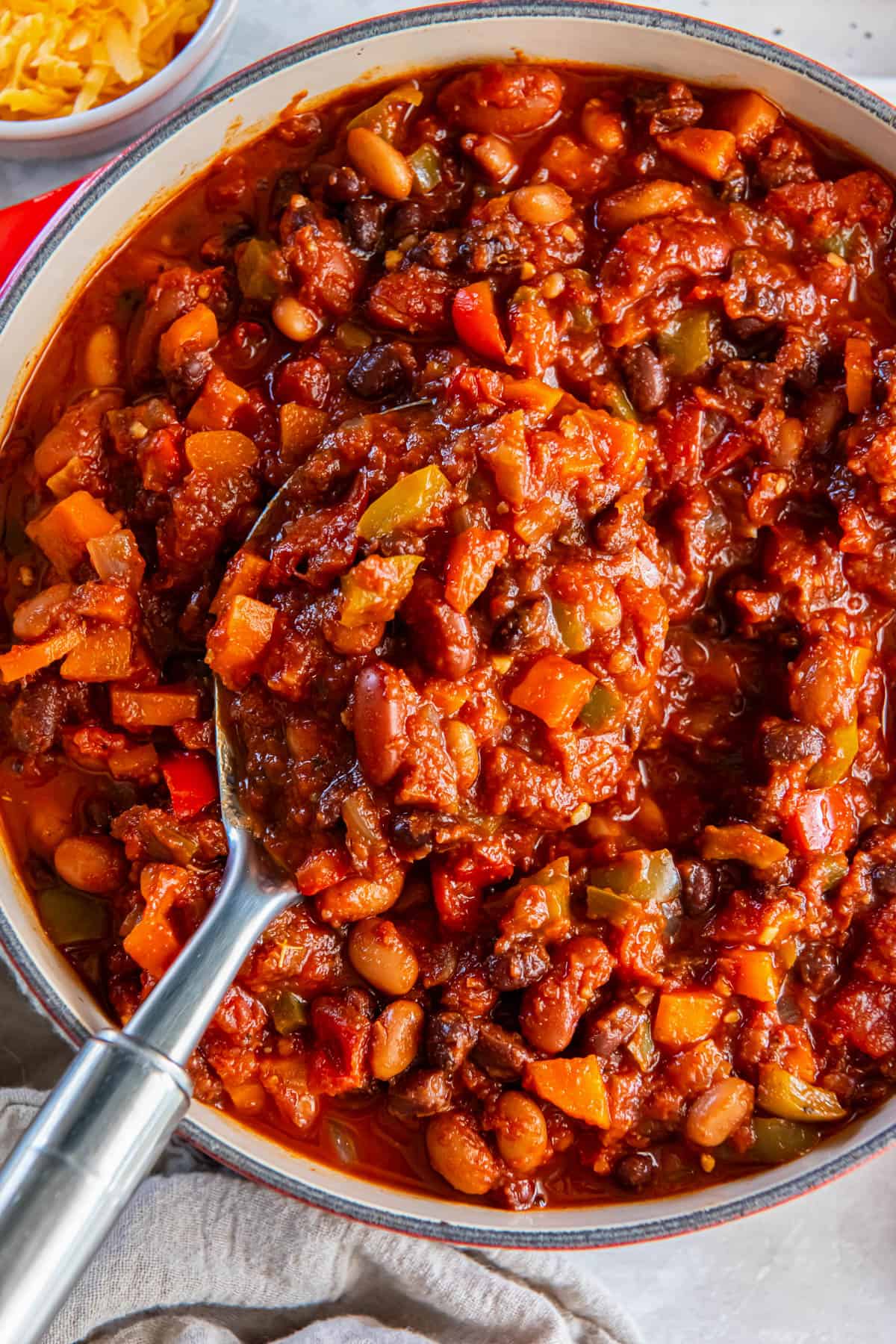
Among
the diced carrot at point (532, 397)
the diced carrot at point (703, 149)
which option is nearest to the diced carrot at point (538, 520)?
the diced carrot at point (532, 397)

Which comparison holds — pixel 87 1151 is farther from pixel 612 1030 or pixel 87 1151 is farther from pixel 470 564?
pixel 470 564

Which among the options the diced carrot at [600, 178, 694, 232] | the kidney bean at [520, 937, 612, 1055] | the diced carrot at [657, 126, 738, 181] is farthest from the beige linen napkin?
the diced carrot at [657, 126, 738, 181]

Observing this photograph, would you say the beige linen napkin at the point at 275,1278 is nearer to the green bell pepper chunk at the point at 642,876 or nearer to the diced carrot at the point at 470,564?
the green bell pepper chunk at the point at 642,876

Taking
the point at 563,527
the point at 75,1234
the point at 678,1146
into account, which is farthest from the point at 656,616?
the point at 75,1234

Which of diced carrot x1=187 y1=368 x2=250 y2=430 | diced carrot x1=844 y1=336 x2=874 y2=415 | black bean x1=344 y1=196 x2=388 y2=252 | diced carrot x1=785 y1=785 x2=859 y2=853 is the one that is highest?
black bean x1=344 y1=196 x2=388 y2=252

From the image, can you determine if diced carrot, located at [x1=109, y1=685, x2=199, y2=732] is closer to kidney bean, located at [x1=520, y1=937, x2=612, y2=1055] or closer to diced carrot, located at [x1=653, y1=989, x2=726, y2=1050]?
kidney bean, located at [x1=520, y1=937, x2=612, y2=1055]

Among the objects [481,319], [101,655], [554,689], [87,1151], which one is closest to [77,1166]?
[87,1151]
